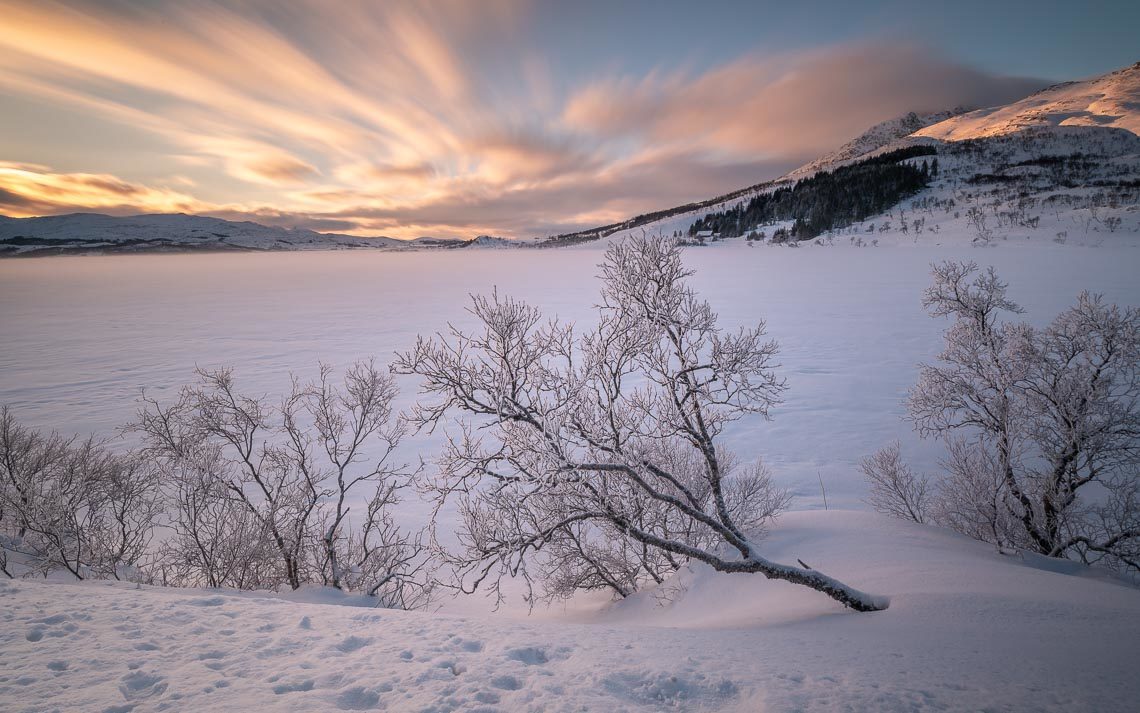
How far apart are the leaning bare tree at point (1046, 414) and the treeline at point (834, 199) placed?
88749 mm

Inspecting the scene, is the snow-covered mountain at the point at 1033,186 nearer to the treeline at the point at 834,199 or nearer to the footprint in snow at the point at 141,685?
the treeline at the point at 834,199

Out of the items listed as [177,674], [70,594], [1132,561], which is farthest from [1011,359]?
[70,594]

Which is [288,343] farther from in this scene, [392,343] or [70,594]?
[70,594]

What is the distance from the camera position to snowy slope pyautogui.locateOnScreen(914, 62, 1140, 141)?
107m

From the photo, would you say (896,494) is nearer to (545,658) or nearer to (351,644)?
(545,658)

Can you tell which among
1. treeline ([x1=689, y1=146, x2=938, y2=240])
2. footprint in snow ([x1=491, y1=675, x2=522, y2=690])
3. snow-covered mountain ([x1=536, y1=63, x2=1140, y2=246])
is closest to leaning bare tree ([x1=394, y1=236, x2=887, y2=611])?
footprint in snow ([x1=491, y1=675, x2=522, y2=690])

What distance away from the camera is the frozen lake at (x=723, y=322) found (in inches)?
870

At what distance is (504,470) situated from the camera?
22.0 metres

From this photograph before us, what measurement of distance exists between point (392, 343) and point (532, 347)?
123 feet

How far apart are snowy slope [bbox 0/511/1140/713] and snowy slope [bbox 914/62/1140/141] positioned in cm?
14793

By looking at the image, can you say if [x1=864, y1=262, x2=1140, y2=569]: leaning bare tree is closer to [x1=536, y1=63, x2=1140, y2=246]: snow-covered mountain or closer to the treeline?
[x1=536, y1=63, x2=1140, y2=246]: snow-covered mountain

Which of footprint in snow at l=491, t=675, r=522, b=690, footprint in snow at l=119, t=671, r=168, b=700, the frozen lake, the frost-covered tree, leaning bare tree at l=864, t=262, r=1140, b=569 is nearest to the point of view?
footprint in snow at l=119, t=671, r=168, b=700

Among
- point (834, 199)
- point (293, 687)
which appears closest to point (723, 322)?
point (293, 687)

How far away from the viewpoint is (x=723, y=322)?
38.3 m
